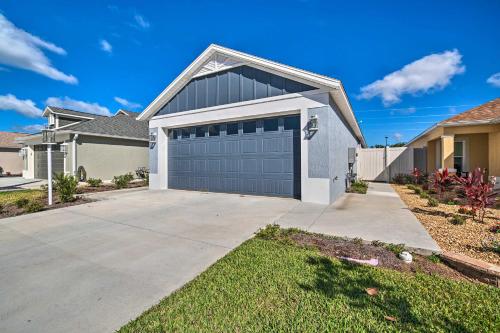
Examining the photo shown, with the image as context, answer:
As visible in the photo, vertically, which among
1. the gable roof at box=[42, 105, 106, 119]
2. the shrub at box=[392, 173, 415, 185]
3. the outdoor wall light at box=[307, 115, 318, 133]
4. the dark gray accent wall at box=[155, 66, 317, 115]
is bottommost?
the shrub at box=[392, 173, 415, 185]

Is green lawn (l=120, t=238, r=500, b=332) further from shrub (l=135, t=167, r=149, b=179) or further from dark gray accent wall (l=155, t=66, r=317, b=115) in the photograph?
shrub (l=135, t=167, r=149, b=179)

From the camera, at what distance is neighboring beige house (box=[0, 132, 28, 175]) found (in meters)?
23.2

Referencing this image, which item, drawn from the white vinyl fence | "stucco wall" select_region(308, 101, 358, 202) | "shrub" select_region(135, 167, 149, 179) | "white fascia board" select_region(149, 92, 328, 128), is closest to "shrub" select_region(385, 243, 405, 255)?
"stucco wall" select_region(308, 101, 358, 202)

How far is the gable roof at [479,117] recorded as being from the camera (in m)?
9.28

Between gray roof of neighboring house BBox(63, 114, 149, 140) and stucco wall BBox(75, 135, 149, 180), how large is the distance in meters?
0.45

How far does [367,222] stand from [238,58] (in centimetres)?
732

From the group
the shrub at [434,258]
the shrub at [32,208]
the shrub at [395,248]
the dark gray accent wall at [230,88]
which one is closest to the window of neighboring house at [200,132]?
the dark gray accent wall at [230,88]

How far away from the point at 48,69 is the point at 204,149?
58.8ft

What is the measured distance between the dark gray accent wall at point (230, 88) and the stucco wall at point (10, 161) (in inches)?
967

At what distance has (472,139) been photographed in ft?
35.8

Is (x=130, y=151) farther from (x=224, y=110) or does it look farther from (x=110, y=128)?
(x=224, y=110)

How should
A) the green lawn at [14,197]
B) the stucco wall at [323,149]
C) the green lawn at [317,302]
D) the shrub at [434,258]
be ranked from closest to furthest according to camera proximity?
the green lawn at [317,302], the shrub at [434,258], the stucco wall at [323,149], the green lawn at [14,197]

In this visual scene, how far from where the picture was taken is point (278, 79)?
8.09 m

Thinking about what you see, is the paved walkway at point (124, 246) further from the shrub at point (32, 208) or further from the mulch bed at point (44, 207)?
the mulch bed at point (44, 207)
